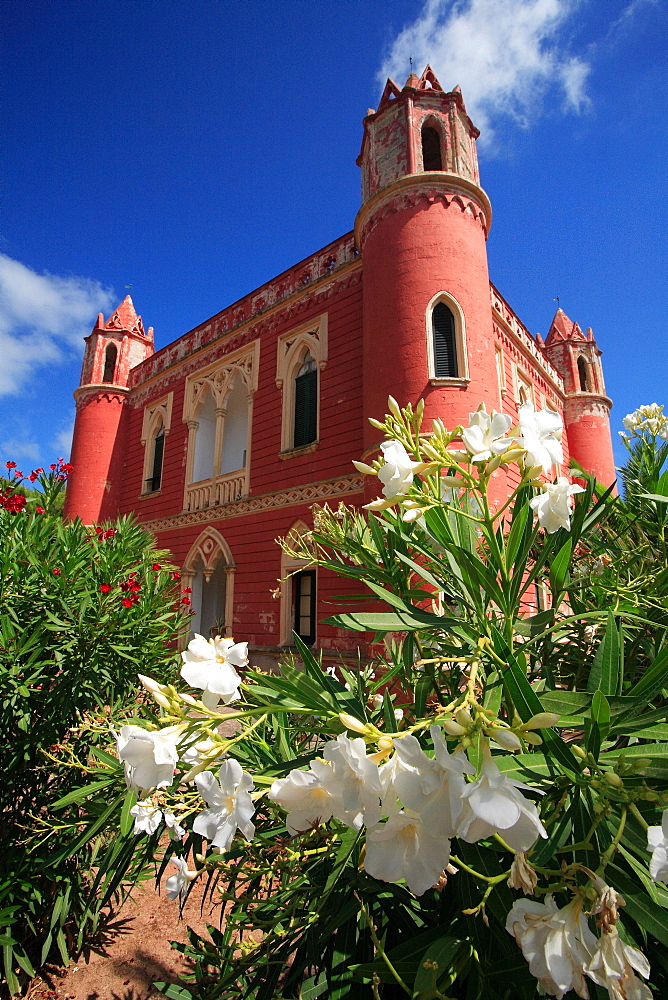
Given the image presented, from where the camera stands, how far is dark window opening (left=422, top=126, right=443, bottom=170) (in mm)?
8906

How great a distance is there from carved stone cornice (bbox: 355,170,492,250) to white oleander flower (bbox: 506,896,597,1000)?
A: 9.33 meters

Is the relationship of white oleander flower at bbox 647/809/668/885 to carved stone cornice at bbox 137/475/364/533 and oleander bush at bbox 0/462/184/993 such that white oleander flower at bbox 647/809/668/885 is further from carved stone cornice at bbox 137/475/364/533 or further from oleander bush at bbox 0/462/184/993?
carved stone cornice at bbox 137/475/364/533

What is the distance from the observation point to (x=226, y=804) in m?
0.73

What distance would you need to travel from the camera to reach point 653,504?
6.32 feet

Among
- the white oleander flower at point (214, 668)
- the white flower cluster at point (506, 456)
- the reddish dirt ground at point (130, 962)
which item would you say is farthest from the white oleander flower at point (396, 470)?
the reddish dirt ground at point (130, 962)

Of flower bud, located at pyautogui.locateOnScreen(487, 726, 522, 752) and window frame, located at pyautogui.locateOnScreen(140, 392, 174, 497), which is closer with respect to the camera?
flower bud, located at pyautogui.locateOnScreen(487, 726, 522, 752)

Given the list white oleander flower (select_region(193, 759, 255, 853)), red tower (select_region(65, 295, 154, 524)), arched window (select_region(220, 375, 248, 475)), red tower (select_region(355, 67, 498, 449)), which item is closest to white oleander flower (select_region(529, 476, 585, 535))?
white oleander flower (select_region(193, 759, 255, 853))

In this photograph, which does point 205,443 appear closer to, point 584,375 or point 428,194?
Answer: point 428,194

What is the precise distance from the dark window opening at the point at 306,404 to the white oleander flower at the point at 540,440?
28.4 feet

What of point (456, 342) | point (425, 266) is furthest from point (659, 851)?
point (425, 266)

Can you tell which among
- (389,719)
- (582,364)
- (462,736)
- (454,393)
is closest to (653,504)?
(389,719)

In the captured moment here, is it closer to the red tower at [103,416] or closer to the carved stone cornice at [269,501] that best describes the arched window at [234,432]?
the carved stone cornice at [269,501]

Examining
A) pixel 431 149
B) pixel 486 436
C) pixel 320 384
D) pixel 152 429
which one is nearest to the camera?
pixel 486 436

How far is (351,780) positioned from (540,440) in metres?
0.70
